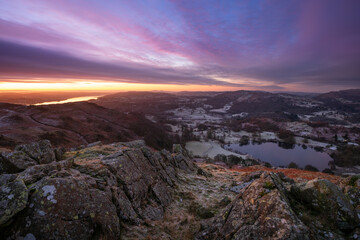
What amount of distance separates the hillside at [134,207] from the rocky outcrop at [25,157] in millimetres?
54

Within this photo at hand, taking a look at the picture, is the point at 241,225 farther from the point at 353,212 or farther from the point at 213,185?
the point at 213,185

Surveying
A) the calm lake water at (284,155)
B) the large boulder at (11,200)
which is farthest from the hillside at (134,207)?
the calm lake water at (284,155)

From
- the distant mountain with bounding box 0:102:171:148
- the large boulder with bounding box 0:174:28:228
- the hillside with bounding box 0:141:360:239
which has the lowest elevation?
the distant mountain with bounding box 0:102:171:148

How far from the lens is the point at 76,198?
30.5 ft

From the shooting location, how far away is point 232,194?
2003 cm

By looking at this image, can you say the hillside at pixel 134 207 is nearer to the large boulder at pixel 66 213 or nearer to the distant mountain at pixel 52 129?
the large boulder at pixel 66 213

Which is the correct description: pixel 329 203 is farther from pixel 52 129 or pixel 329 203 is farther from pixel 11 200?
pixel 52 129

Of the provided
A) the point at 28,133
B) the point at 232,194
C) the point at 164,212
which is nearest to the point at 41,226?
the point at 164,212

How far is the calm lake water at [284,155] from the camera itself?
131 meters

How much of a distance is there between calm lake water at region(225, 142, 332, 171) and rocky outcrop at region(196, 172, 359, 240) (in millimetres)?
134485

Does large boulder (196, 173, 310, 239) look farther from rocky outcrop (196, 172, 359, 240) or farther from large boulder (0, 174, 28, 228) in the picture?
large boulder (0, 174, 28, 228)

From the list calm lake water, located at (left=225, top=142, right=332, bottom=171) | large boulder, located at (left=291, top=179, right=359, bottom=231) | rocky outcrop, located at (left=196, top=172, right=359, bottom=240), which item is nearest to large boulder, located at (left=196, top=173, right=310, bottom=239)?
rocky outcrop, located at (left=196, top=172, right=359, bottom=240)

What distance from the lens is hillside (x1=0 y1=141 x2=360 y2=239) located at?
26.0ft

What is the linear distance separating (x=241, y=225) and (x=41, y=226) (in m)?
9.91
